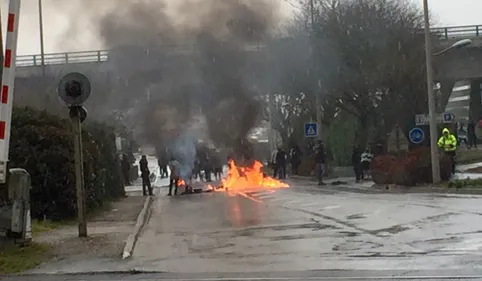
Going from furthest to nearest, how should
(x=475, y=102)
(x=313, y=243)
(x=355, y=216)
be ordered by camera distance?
(x=475, y=102) → (x=355, y=216) → (x=313, y=243)

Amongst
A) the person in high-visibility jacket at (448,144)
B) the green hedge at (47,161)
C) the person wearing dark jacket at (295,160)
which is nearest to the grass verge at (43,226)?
the green hedge at (47,161)

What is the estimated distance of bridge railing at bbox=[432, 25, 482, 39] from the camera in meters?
38.8

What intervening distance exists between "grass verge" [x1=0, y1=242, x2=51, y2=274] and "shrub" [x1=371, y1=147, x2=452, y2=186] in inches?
647

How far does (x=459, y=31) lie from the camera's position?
40062mm

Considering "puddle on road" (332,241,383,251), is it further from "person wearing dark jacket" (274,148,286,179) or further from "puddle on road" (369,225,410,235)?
"person wearing dark jacket" (274,148,286,179)

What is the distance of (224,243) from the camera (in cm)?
1218

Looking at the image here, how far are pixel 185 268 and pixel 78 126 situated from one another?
431cm

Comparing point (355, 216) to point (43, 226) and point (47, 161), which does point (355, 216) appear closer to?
point (43, 226)

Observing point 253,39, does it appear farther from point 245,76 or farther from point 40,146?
point 40,146

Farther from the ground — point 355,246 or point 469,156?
point 469,156

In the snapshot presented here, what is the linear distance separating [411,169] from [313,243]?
597 inches

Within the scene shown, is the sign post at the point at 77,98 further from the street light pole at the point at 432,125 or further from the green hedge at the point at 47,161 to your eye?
the street light pole at the point at 432,125

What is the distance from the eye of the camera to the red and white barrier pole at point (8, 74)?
32.7ft

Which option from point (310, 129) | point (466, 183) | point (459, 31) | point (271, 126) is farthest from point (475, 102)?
point (466, 183)
